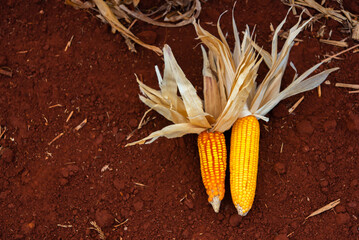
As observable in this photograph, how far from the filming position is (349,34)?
308 cm

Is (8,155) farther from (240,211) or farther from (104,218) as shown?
(240,211)

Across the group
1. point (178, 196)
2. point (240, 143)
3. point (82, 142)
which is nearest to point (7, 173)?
point (82, 142)

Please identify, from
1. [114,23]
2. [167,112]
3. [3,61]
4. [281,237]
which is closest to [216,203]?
[281,237]

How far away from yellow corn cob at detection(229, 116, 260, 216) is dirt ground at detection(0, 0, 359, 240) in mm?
194

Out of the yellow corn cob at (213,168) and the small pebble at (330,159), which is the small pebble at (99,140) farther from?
the small pebble at (330,159)

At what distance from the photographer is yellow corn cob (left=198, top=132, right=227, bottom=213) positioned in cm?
258

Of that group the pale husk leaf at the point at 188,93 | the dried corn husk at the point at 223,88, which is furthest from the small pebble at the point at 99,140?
the pale husk leaf at the point at 188,93

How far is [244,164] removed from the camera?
256 centimetres

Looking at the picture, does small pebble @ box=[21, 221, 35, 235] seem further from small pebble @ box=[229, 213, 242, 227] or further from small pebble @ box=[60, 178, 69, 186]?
small pebble @ box=[229, 213, 242, 227]

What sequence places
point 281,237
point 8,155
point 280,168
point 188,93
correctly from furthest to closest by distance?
point 8,155 < point 280,168 < point 281,237 < point 188,93

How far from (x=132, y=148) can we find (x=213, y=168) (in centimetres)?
57

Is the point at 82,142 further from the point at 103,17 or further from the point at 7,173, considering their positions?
the point at 103,17

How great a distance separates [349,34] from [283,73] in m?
0.63

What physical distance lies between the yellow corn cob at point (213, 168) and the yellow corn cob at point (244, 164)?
0.20 ft
